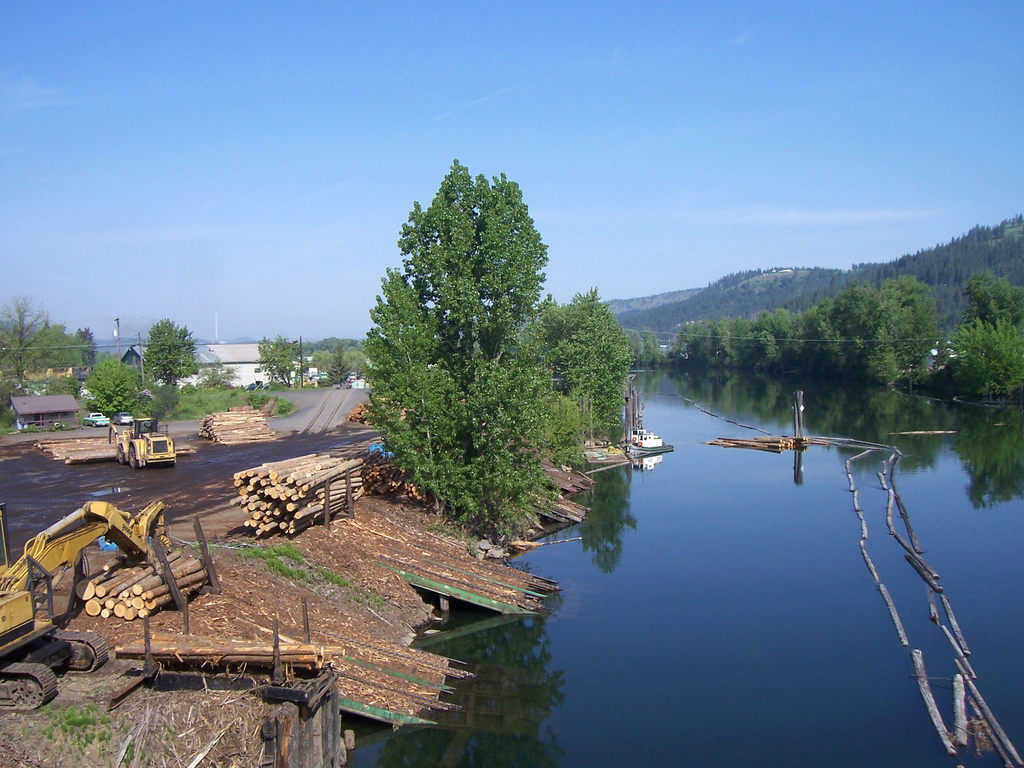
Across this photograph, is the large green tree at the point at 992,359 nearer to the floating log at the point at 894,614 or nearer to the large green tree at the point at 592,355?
the large green tree at the point at 592,355

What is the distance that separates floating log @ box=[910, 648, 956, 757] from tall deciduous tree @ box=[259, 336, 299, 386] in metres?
78.3

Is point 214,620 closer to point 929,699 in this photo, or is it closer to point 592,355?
point 929,699

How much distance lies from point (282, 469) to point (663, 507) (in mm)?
19438

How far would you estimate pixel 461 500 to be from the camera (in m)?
26.8

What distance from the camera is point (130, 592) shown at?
15641 mm

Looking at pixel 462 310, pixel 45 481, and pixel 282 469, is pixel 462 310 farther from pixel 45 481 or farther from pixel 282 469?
pixel 45 481

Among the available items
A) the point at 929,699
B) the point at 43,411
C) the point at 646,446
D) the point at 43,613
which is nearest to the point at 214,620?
the point at 43,613

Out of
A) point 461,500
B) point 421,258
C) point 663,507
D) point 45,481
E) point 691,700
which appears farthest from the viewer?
point 663,507

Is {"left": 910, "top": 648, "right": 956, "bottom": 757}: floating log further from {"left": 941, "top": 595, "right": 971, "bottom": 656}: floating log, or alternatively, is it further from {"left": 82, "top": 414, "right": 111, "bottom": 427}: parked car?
{"left": 82, "top": 414, "right": 111, "bottom": 427}: parked car

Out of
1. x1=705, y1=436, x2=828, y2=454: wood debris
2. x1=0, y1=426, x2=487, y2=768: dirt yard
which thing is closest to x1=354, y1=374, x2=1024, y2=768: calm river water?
x1=0, y1=426, x2=487, y2=768: dirt yard

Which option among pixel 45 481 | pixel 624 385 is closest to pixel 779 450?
pixel 624 385

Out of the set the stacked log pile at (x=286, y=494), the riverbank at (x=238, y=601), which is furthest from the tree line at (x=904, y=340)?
the stacked log pile at (x=286, y=494)

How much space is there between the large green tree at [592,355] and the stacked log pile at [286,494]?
97.0ft

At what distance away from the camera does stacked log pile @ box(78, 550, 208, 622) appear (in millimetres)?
15609
